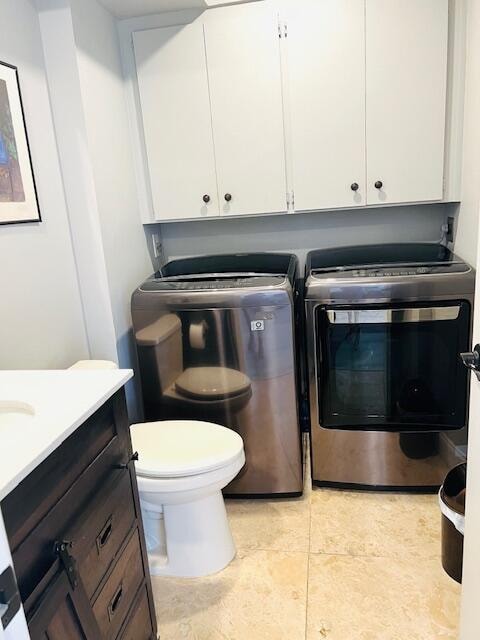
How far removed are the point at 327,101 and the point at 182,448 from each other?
1.54m

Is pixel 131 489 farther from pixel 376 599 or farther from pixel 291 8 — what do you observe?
pixel 291 8

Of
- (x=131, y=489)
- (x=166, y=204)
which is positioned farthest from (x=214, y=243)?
(x=131, y=489)

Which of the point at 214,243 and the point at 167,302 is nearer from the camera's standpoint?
the point at 167,302

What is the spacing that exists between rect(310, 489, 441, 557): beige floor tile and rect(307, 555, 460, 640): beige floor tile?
5cm

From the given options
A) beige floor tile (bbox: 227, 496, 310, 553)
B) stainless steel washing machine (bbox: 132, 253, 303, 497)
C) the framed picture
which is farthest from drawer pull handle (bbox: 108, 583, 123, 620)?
the framed picture

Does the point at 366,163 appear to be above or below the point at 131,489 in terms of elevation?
above

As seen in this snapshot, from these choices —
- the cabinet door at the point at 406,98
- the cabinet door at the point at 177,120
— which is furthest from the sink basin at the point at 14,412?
the cabinet door at the point at 406,98

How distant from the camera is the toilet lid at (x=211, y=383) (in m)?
2.02

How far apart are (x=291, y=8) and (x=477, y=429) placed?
5.91 ft

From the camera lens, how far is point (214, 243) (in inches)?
102

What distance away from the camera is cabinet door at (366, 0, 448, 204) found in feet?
6.39

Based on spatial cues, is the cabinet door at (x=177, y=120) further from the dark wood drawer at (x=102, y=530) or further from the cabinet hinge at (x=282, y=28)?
the dark wood drawer at (x=102, y=530)

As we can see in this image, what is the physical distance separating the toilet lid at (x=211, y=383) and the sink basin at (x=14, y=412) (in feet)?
3.30

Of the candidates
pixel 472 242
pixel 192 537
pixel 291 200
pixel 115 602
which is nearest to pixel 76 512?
pixel 115 602
